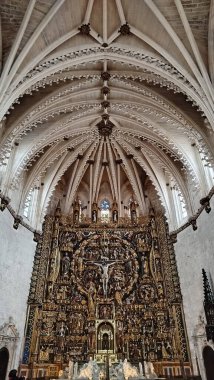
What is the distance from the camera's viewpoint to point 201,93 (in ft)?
45.4

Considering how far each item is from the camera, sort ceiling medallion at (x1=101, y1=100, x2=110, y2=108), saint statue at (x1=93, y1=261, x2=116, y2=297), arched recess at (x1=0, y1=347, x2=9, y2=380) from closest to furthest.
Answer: arched recess at (x1=0, y1=347, x2=9, y2=380) < ceiling medallion at (x1=101, y1=100, x2=110, y2=108) < saint statue at (x1=93, y1=261, x2=116, y2=297)

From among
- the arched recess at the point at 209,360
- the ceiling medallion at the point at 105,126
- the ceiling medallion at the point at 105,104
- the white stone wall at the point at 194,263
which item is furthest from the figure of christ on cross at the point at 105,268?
the ceiling medallion at the point at 105,104

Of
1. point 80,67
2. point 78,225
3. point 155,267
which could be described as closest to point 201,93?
point 80,67

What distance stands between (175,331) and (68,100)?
15.8 m

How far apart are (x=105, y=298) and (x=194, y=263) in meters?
6.35

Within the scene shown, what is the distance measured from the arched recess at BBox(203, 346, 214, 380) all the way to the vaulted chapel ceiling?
25.3 ft

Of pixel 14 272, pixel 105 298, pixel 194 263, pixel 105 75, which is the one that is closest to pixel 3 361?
pixel 14 272

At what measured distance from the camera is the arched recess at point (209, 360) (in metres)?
14.7

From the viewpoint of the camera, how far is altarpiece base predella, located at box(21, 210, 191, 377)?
17.0 metres

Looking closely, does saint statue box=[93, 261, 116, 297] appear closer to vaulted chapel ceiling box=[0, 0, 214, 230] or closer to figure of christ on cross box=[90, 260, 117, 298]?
figure of christ on cross box=[90, 260, 117, 298]

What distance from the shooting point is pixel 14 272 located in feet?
57.7

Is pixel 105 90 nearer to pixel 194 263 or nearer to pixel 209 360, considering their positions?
pixel 194 263

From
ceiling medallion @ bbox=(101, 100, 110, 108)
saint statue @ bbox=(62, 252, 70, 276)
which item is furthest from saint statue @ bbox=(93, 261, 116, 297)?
ceiling medallion @ bbox=(101, 100, 110, 108)

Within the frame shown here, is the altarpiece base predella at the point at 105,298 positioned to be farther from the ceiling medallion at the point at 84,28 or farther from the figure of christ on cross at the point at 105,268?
the ceiling medallion at the point at 84,28
